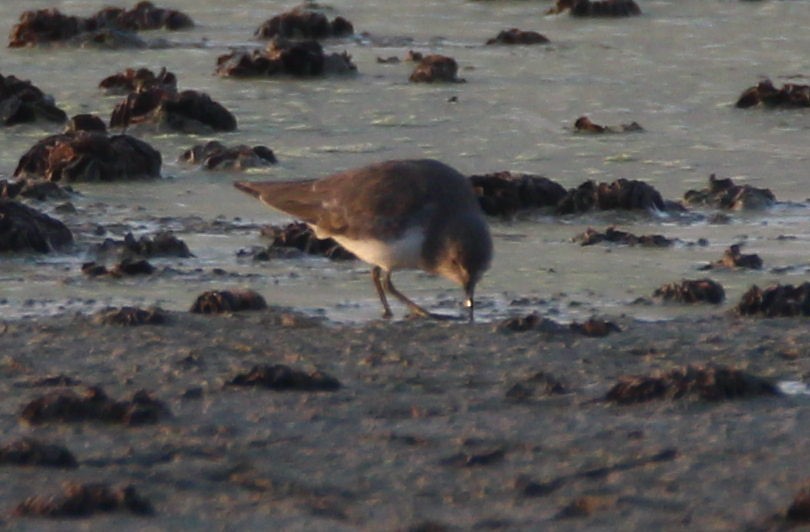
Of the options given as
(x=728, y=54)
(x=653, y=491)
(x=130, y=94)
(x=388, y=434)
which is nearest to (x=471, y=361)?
(x=388, y=434)

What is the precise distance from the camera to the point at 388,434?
519 cm

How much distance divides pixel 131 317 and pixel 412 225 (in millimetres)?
1128

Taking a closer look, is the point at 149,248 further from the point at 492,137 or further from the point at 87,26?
the point at 87,26

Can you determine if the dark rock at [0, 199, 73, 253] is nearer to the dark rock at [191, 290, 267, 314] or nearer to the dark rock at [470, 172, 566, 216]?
the dark rock at [191, 290, 267, 314]

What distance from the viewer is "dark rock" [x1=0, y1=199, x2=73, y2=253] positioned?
25.4ft

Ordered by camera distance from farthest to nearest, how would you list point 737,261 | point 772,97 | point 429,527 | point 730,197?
1. point 772,97
2. point 730,197
3. point 737,261
4. point 429,527

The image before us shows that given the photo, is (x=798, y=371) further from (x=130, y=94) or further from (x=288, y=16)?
(x=288, y=16)

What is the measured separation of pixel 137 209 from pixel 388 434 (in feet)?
12.5

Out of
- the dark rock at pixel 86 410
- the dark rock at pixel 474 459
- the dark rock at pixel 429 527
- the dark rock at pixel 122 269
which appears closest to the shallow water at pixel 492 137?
the dark rock at pixel 122 269

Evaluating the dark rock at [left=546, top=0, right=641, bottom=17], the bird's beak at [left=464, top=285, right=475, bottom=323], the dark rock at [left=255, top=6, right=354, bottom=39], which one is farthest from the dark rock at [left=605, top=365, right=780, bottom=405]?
the dark rock at [left=546, top=0, right=641, bottom=17]

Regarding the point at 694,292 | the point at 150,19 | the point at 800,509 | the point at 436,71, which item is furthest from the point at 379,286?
the point at 150,19

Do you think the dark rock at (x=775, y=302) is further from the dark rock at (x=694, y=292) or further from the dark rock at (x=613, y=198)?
→ the dark rock at (x=613, y=198)

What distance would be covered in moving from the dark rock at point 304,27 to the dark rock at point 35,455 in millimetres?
9301

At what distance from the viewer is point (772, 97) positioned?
11.0 m
